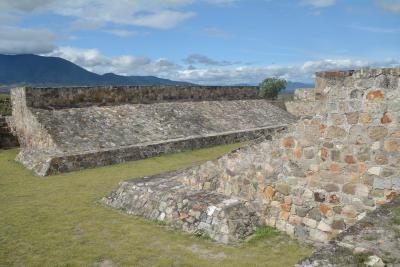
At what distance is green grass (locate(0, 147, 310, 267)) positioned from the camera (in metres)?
6.95

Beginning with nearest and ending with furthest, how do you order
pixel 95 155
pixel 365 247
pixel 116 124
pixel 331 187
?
pixel 365 247 < pixel 331 187 < pixel 95 155 < pixel 116 124

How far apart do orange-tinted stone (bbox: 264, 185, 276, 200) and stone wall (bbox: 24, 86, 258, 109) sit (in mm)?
13940

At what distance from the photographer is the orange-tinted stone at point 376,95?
21.6ft

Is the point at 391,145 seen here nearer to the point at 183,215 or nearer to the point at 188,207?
the point at 188,207

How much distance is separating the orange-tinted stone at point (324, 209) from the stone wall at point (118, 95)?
49.6ft

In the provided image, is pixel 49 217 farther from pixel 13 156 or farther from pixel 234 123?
pixel 234 123

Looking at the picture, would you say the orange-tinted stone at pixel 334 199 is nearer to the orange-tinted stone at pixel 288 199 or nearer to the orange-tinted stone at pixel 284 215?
the orange-tinted stone at pixel 288 199

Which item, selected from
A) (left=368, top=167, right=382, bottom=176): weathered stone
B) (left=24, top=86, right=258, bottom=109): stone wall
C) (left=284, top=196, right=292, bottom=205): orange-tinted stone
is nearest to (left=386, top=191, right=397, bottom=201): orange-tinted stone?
(left=368, top=167, right=382, bottom=176): weathered stone

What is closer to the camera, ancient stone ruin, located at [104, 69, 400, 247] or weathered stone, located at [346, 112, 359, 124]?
ancient stone ruin, located at [104, 69, 400, 247]

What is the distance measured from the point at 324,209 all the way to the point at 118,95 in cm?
1619

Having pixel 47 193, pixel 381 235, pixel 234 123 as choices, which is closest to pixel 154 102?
pixel 234 123

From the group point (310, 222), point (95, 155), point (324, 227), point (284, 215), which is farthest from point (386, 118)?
point (95, 155)

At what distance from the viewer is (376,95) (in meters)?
6.66

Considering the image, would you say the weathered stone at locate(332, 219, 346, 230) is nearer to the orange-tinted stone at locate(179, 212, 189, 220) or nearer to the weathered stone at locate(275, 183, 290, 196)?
the weathered stone at locate(275, 183, 290, 196)
